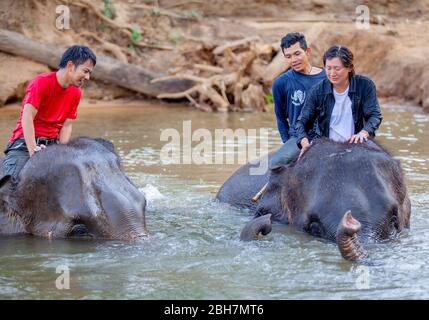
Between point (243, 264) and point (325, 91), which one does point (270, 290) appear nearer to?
point (243, 264)

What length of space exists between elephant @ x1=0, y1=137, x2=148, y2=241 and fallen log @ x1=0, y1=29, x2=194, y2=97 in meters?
10.6

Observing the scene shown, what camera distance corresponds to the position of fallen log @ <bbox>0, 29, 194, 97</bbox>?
17594 millimetres

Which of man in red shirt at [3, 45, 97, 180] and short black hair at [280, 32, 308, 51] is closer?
man in red shirt at [3, 45, 97, 180]

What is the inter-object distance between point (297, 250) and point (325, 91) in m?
1.53

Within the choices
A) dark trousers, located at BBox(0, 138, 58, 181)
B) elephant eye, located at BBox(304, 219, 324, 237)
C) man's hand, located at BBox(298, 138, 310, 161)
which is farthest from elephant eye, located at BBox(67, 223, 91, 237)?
man's hand, located at BBox(298, 138, 310, 161)

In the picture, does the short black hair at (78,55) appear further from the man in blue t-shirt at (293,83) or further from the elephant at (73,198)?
the man in blue t-shirt at (293,83)

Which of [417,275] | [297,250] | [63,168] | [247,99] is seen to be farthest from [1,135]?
[417,275]

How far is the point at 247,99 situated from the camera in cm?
1706

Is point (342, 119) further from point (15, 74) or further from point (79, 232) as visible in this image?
point (15, 74)

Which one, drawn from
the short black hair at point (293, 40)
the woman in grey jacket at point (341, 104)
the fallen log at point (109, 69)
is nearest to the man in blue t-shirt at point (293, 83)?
the short black hair at point (293, 40)

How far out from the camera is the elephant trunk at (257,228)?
668 cm

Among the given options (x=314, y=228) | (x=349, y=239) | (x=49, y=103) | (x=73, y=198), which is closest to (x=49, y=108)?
(x=49, y=103)

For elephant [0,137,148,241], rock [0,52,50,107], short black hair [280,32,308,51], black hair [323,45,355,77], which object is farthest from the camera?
rock [0,52,50,107]

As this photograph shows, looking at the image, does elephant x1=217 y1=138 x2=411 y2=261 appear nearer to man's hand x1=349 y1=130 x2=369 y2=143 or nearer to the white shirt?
man's hand x1=349 y1=130 x2=369 y2=143
